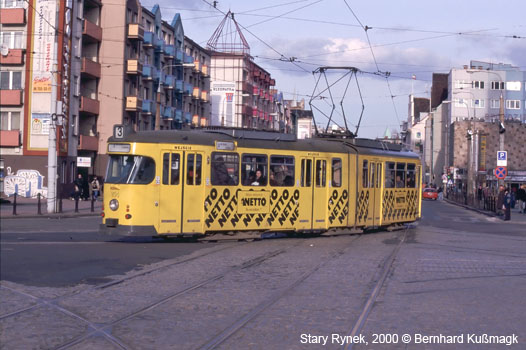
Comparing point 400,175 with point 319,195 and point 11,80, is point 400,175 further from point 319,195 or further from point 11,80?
point 11,80

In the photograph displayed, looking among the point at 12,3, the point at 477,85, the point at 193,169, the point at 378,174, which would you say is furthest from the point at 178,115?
the point at 477,85

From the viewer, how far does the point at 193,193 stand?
61.1 ft

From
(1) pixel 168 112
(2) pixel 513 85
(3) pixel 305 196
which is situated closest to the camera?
(3) pixel 305 196

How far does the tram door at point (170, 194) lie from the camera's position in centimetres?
1812

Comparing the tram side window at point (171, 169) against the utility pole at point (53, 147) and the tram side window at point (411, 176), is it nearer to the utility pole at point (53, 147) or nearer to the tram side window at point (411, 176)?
the tram side window at point (411, 176)

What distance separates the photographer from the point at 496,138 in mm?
94812

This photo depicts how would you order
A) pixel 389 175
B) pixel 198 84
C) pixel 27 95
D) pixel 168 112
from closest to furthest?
1. pixel 389 175
2. pixel 27 95
3. pixel 168 112
4. pixel 198 84

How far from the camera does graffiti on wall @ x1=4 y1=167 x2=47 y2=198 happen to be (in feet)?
156

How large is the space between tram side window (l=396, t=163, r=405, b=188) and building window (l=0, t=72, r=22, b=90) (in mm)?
31218

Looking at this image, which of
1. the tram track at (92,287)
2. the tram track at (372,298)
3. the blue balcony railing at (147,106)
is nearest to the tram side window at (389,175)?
the tram track at (372,298)

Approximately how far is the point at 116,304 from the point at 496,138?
91.0 metres

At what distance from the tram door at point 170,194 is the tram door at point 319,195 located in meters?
4.60

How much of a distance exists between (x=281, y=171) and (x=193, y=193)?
3.03 meters

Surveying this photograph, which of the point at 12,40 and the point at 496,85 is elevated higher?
the point at 496,85
